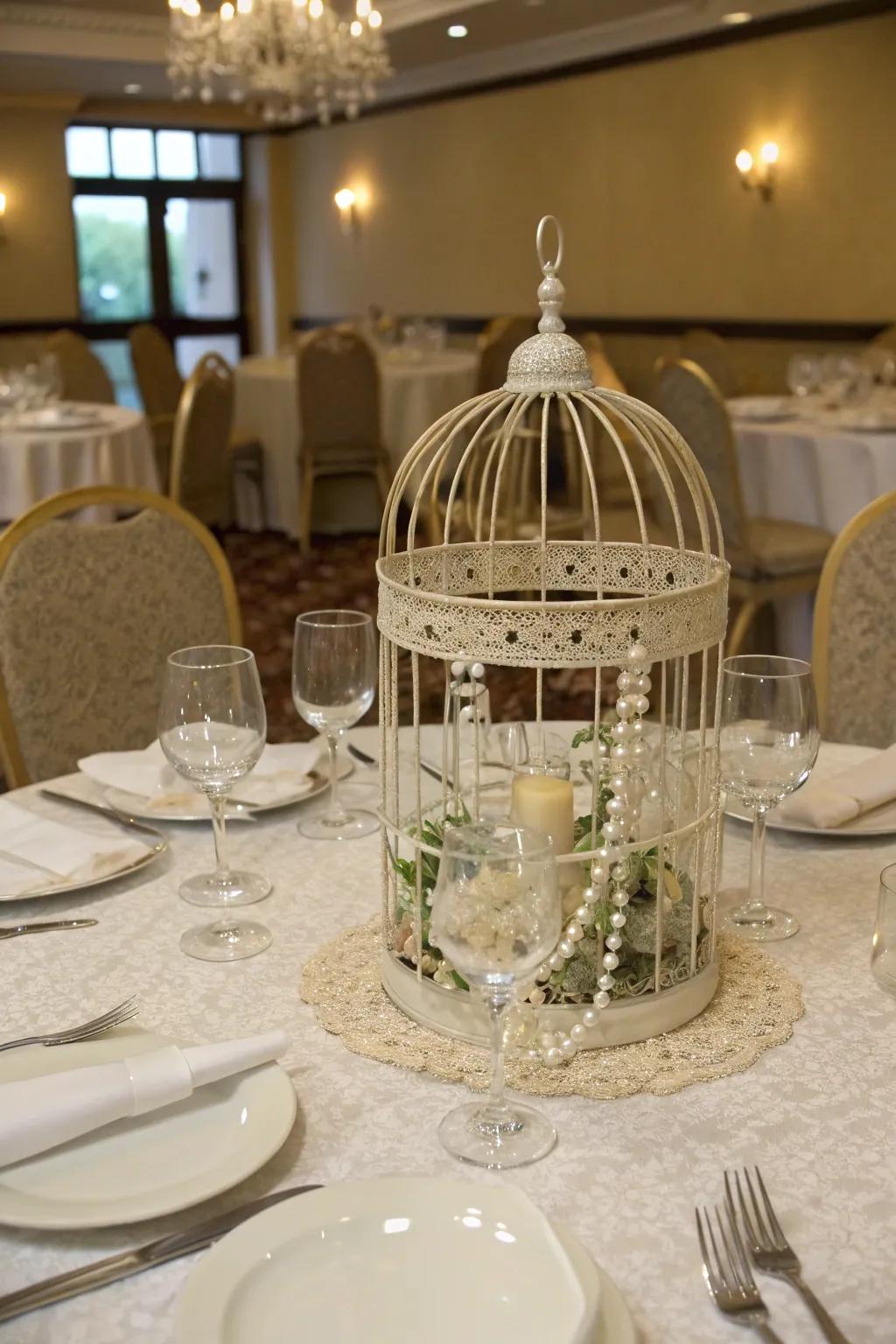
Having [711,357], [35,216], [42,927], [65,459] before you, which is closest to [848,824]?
[42,927]

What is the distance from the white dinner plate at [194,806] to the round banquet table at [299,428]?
19.5ft

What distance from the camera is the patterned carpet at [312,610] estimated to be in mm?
4453

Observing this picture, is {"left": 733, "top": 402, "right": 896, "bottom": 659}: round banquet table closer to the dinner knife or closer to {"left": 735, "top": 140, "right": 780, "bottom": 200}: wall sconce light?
{"left": 735, "top": 140, "right": 780, "bottom": 200}: wall sconce light

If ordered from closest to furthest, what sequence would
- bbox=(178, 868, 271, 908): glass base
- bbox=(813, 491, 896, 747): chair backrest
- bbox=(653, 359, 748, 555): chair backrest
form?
bbox=(178, 868, 271, 908): glass base, bbox=(813, 491, 896, 747): chair backrest, bbox=(653, 359, 748, 555): chair backrest

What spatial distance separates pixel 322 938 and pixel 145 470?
13.7ft

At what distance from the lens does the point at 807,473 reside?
440cm

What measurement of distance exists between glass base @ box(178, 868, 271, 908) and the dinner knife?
49 cm

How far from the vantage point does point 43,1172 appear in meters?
0.88

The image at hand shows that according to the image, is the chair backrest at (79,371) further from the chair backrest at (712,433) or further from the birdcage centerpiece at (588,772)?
the birdcage centerpiece at (588,772)

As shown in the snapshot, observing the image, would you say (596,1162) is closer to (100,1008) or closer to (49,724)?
(100,1008)

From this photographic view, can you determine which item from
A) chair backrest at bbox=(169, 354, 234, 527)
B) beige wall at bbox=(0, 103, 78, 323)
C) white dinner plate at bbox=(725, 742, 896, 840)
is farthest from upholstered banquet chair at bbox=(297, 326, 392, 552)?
white dinner plate at bbox=(725, 742, 896, 840)

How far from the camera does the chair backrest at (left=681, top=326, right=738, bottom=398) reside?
21.6 ft

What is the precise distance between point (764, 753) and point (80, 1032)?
0.66 m

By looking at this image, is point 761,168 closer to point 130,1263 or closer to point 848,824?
point 848,824
